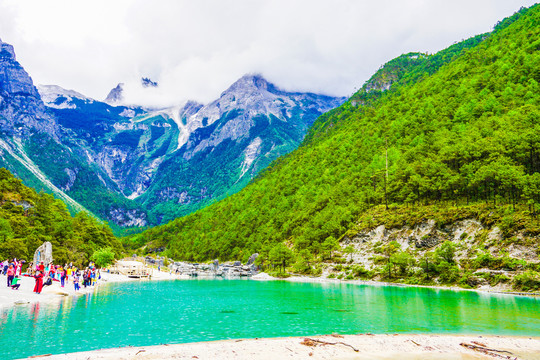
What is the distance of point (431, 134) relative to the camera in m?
110

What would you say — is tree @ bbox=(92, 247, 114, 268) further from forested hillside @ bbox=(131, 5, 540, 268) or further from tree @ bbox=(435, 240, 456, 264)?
tree @ bbox=(435, 240, 456, 264)

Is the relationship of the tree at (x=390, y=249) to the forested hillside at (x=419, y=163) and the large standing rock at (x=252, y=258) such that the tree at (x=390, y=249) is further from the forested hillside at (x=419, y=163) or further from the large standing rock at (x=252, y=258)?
the large standing rock at (x=252, y=258)

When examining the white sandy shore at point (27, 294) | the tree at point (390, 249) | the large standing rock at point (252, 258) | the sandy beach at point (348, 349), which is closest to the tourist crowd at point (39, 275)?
the white sandy shore at point (27, 294)

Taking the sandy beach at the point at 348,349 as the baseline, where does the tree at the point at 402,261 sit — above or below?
above

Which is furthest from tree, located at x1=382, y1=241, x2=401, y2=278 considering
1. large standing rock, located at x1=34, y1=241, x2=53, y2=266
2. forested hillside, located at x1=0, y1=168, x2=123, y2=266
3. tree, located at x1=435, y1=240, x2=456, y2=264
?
forested hillside, located at x1=0, y1=168, x2=123, y2=266

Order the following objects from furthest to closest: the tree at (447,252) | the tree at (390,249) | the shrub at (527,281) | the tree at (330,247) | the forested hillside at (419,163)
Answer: the tree at (330,247) → the forested hillside at (419,163) → the tree at (390,249) → the tree at (447,252) → the shrub at (527,281)

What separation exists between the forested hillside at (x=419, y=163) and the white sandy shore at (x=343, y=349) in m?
48.1

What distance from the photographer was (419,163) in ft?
311

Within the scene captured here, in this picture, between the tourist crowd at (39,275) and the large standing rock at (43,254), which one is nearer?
the tourist crowd at (39,275)

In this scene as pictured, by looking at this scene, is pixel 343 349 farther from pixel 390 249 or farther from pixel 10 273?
pixel 390 249

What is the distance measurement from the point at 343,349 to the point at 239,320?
46.9 feet

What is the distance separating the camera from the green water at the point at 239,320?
74.3ft

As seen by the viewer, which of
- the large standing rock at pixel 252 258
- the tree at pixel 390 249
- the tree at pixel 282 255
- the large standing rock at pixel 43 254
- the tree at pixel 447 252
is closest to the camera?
the tree at pixel 447 252

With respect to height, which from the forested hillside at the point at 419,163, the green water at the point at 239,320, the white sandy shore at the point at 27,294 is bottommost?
the green water at the point at 239,320
